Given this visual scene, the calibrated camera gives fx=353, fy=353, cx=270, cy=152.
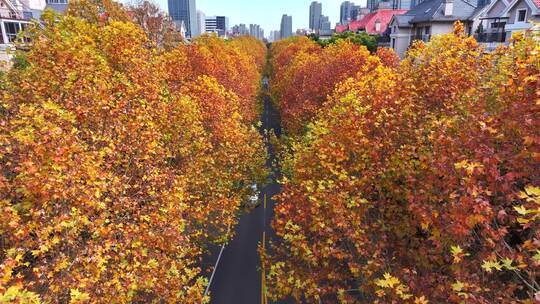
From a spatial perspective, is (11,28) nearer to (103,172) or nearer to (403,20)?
(403,20)

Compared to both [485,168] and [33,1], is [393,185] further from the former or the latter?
[33,1]

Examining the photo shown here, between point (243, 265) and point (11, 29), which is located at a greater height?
point (11, 29)

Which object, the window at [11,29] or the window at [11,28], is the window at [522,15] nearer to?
the window at [11,28]

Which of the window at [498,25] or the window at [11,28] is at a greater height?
the window at [11,28]

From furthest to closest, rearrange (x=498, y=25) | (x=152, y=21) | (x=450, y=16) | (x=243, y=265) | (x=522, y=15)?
(x=152, y=21) < (x=450, y=16) < (x=498, y=25) < (x=522, y=15) < (x=243, y=265)

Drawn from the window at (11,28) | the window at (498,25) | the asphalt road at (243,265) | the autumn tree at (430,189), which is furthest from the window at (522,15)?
the window at (11,28)

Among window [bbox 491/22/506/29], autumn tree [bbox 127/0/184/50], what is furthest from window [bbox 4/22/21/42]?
window [bbox 491/22/506/29]

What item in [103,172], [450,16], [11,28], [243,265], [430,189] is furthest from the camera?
[11,28]

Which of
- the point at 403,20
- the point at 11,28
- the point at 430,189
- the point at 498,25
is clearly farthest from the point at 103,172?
the point at 11,28

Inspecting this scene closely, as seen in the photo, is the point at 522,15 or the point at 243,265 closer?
the point at 243,265
